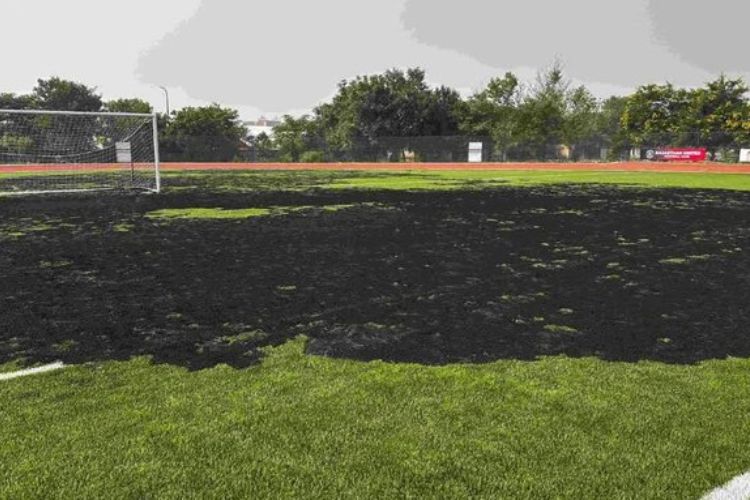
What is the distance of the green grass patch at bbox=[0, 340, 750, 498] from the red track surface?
32.8 m

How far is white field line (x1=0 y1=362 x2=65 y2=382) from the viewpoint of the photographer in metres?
3.70

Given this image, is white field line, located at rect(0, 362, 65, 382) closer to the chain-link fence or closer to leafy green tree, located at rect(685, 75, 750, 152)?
the chain-link fence

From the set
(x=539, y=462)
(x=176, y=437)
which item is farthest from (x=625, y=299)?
(x=176, y=437)

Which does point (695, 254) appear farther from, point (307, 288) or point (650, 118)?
point (650, 118)

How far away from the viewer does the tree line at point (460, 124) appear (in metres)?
44.3

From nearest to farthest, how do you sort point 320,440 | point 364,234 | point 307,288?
1. point 320,440
2. point 307,288
3. point 364,234

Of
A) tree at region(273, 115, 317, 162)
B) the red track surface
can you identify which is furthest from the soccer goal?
tree at region(273, 115, 317, 162)

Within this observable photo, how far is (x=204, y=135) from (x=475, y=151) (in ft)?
90.3

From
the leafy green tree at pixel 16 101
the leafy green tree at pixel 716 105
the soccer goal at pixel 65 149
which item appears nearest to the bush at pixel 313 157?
the soccer goal at pixel 65 149

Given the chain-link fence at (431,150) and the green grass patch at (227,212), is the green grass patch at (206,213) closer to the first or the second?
the green grass patch at (227,212)

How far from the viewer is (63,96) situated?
239 ft

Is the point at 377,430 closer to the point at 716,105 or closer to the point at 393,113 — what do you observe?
the point at 393,113

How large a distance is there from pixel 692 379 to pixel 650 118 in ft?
186

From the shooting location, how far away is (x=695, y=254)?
812 centimetres
